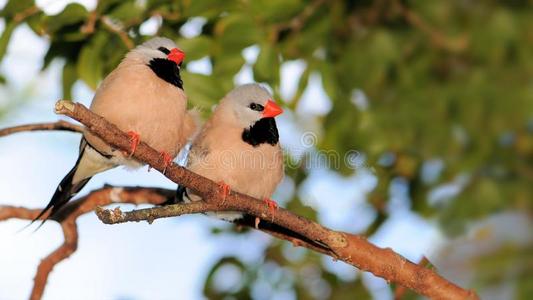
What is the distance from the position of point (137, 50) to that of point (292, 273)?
2.34m

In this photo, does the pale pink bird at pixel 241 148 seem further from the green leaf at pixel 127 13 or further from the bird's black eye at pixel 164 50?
the green leaf at pixel 127 13

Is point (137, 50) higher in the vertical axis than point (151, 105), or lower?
higher

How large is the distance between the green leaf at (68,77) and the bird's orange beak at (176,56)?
0.77 meters

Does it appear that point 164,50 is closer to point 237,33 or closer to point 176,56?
point 176,56

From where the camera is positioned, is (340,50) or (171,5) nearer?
(171,5)

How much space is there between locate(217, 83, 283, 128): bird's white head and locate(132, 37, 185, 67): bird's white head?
1.38 ft

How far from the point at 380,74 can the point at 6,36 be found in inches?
88.4

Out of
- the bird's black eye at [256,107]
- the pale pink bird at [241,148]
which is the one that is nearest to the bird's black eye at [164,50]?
the pale pink bird at [241,148]

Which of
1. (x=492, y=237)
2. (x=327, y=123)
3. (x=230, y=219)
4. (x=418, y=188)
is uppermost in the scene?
(x=492, y=237)

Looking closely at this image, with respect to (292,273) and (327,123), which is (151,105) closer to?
(327,123)

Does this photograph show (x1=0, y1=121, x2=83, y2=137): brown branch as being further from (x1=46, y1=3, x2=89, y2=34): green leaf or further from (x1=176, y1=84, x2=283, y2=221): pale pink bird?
(x1=176, y1=84, x2=283, y2=221): pale pink bird

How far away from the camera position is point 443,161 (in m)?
5.62

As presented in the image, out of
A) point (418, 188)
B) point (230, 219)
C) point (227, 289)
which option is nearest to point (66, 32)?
point (230, 219)

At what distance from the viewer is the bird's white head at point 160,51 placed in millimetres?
3631
